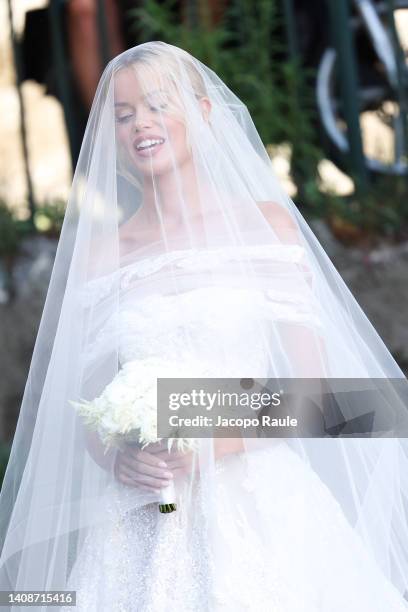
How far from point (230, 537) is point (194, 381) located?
0.33 metres

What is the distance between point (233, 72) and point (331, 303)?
6.78 feet

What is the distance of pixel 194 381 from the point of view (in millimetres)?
2369

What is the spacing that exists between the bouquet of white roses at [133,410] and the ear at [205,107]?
0.67 metres

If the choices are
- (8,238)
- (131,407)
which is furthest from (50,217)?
(131,407)

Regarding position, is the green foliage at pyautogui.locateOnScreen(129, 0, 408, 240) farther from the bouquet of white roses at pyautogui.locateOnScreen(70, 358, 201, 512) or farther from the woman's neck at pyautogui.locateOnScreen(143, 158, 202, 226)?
the bouquet of white roses at pyautogui.locateOnScreen(70, 358, 201, 512)

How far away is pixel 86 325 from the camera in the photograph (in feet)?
8.48

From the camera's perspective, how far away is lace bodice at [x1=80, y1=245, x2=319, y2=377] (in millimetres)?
2479

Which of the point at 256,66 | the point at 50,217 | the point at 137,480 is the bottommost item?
the point at 137,480

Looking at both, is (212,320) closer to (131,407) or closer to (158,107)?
(131,407)

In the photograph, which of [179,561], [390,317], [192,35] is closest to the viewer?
[179,561]

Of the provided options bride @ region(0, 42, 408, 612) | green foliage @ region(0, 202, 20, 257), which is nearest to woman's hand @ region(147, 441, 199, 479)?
bride @ region(0, 42, 408, 612)

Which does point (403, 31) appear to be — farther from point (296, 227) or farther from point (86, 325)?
point (86, 325)

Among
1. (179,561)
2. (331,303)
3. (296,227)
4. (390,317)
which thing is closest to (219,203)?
(296,227)

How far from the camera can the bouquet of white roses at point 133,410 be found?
222 cm
